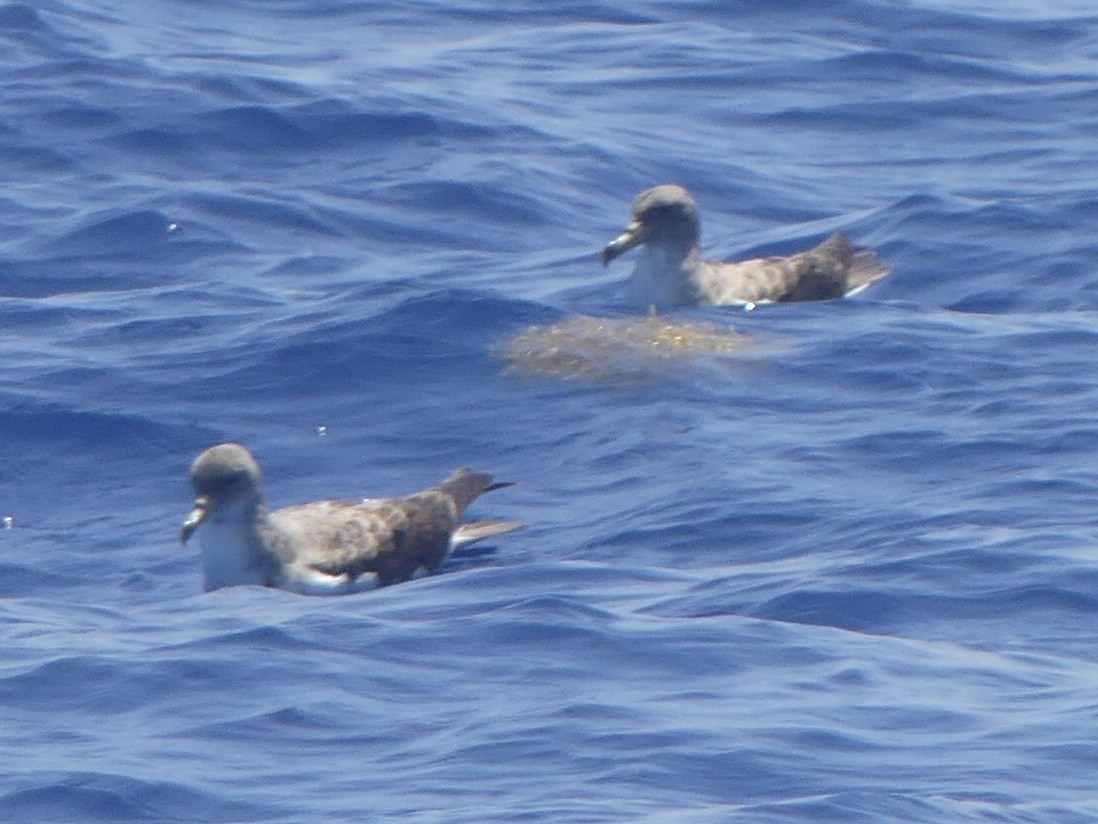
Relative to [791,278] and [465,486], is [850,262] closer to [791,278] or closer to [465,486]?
[791,278]

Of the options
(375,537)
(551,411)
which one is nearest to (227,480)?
(375,537)

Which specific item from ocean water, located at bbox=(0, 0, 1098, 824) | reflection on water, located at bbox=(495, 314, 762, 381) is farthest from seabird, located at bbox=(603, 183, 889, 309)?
reflection on water, located at bbox=(495, 314, 762, 381)

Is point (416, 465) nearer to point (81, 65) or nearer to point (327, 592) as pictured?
point (327, 592)

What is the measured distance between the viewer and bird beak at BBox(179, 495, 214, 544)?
1165cm

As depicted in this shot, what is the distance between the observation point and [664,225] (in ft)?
53.0

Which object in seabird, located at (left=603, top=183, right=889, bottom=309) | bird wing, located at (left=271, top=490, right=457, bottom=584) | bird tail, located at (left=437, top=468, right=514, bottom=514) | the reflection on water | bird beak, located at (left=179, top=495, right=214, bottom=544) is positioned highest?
seabird, located at (left=603, top=183, right=889, bottom=309)

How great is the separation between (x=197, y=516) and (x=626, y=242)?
15.9 ft

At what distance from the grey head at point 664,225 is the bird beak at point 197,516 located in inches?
175

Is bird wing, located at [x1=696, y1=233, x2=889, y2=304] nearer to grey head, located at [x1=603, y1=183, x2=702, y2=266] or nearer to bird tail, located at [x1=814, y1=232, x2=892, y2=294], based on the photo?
bird tail, located at [x1=814, y1=232, x2=892, y2=294]

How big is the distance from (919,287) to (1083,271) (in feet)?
3.21

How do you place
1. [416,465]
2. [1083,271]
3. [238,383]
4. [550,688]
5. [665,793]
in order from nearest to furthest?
[665,793]
[550,688]
[416,465]
[238,383]
[1083,271]

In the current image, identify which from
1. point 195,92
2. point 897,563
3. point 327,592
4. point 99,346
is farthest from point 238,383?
point 195,92

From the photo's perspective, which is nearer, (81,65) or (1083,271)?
(1083,271)

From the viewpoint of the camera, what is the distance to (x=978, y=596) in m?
10.9
